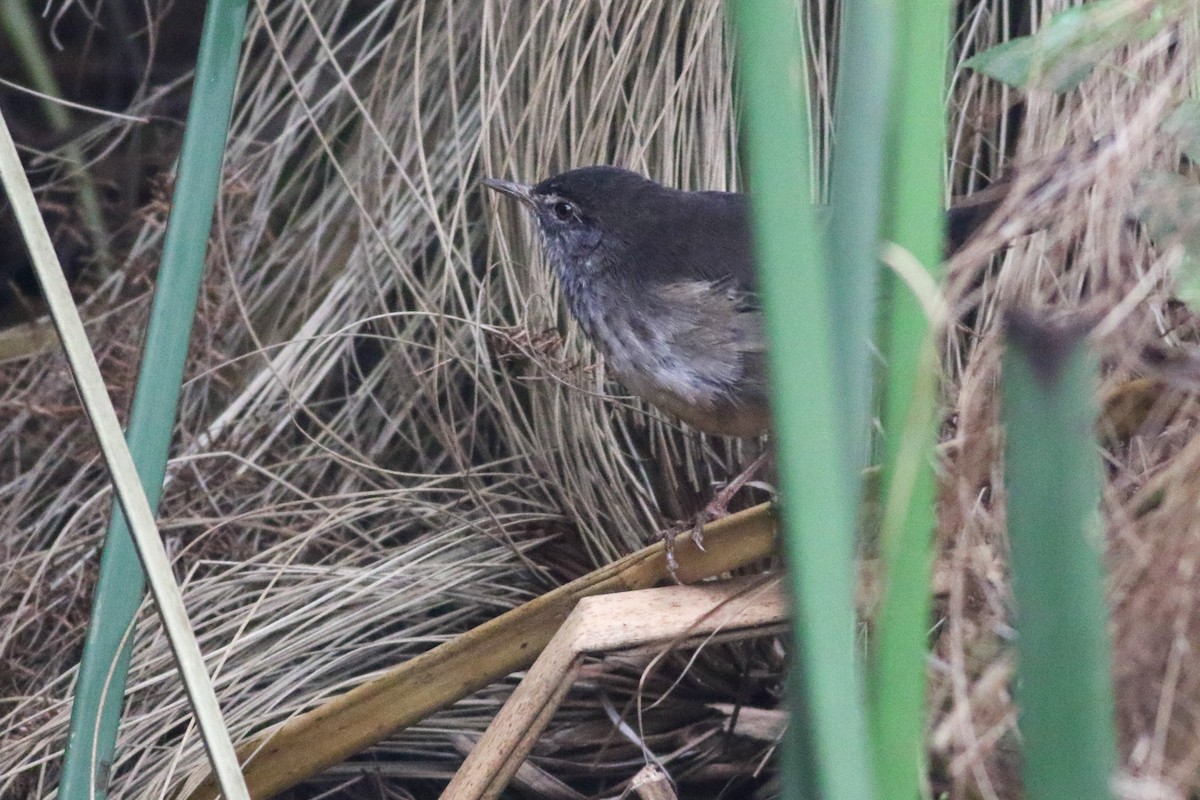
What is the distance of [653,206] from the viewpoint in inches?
78.1

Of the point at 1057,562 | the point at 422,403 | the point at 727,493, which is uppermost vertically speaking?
the point at 1057,562

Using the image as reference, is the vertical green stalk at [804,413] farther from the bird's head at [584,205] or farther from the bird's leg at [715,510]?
the bird's head at [584,205]

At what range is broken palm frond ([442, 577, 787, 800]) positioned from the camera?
1.35m

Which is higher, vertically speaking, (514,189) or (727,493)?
(514,189)

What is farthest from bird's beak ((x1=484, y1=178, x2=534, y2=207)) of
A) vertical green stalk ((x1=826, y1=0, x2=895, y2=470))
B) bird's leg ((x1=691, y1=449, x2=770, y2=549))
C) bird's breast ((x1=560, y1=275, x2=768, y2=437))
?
vertical green stalk ((x1=826, y1=0, x2=895, y2=470))

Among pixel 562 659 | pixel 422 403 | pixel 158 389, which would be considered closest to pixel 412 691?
pixel 562 659

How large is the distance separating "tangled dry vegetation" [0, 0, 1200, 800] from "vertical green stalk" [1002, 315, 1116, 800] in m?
0.65

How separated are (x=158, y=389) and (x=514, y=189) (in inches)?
35.7

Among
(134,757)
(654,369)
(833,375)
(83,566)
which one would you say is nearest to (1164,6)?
(833,375)

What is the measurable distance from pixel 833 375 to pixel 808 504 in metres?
0.08

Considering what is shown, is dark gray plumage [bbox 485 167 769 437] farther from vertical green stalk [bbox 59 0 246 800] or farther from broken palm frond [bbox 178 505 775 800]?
vertical green stalk [bbox 59 0 246 800]

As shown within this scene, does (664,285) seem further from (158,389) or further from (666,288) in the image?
(158,389)

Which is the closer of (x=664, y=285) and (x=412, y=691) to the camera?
(x=412, y=691)

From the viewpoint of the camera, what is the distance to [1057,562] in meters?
0.53
